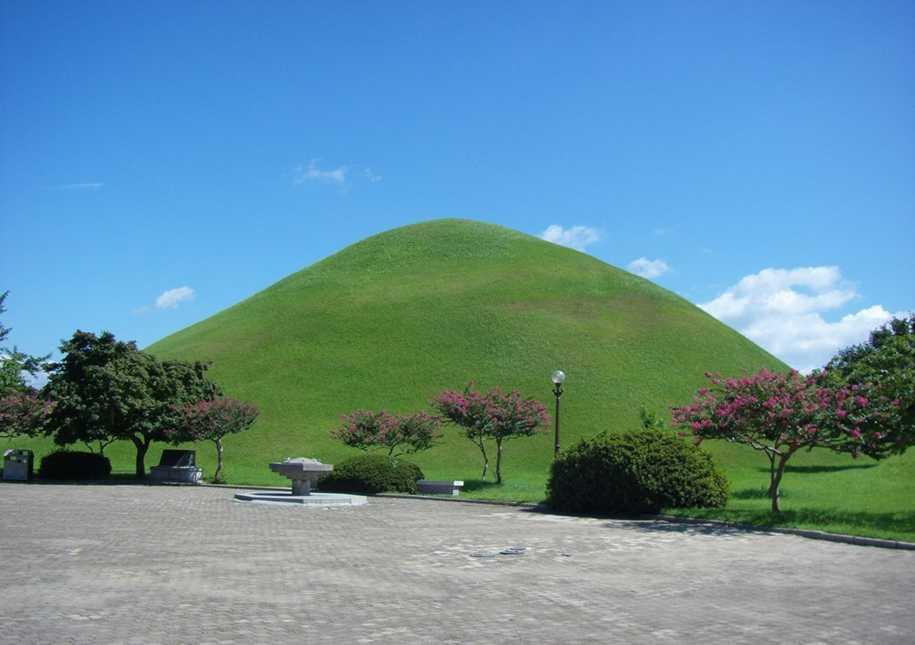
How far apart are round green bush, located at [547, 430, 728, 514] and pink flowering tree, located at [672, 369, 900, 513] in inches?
69.1

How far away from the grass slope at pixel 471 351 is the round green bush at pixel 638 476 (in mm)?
6288

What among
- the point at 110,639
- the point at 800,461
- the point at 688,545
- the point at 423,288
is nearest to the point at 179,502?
the point at 688,545

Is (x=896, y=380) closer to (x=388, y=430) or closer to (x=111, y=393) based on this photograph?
(x=388, y=430)

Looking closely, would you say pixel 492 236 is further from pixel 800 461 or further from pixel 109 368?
pixel 109 368

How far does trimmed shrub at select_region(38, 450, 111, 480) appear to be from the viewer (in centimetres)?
3828

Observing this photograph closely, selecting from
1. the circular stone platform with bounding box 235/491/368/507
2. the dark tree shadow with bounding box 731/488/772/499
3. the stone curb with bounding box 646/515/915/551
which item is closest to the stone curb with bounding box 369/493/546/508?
the circular stone platform with bounding box 235/491/368/507

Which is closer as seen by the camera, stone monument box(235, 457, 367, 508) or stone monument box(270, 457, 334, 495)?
stone monument box(235, 457, 367, 508)

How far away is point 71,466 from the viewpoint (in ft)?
126

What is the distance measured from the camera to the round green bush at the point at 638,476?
22845mm

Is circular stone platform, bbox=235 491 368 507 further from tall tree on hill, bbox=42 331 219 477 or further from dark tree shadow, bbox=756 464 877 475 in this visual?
dark tree shadow, bbox=756 464 877 475

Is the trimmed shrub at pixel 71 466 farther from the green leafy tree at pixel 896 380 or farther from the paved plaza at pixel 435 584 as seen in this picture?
the green leafy tree at pixel 896 380

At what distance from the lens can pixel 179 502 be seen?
86.9ft

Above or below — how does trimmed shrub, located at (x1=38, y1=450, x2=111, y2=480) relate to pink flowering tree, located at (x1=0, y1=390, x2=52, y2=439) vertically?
below

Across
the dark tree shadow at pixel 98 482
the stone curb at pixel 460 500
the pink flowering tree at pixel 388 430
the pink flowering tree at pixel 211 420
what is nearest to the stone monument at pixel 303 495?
the stone curb at pixel 460 500
